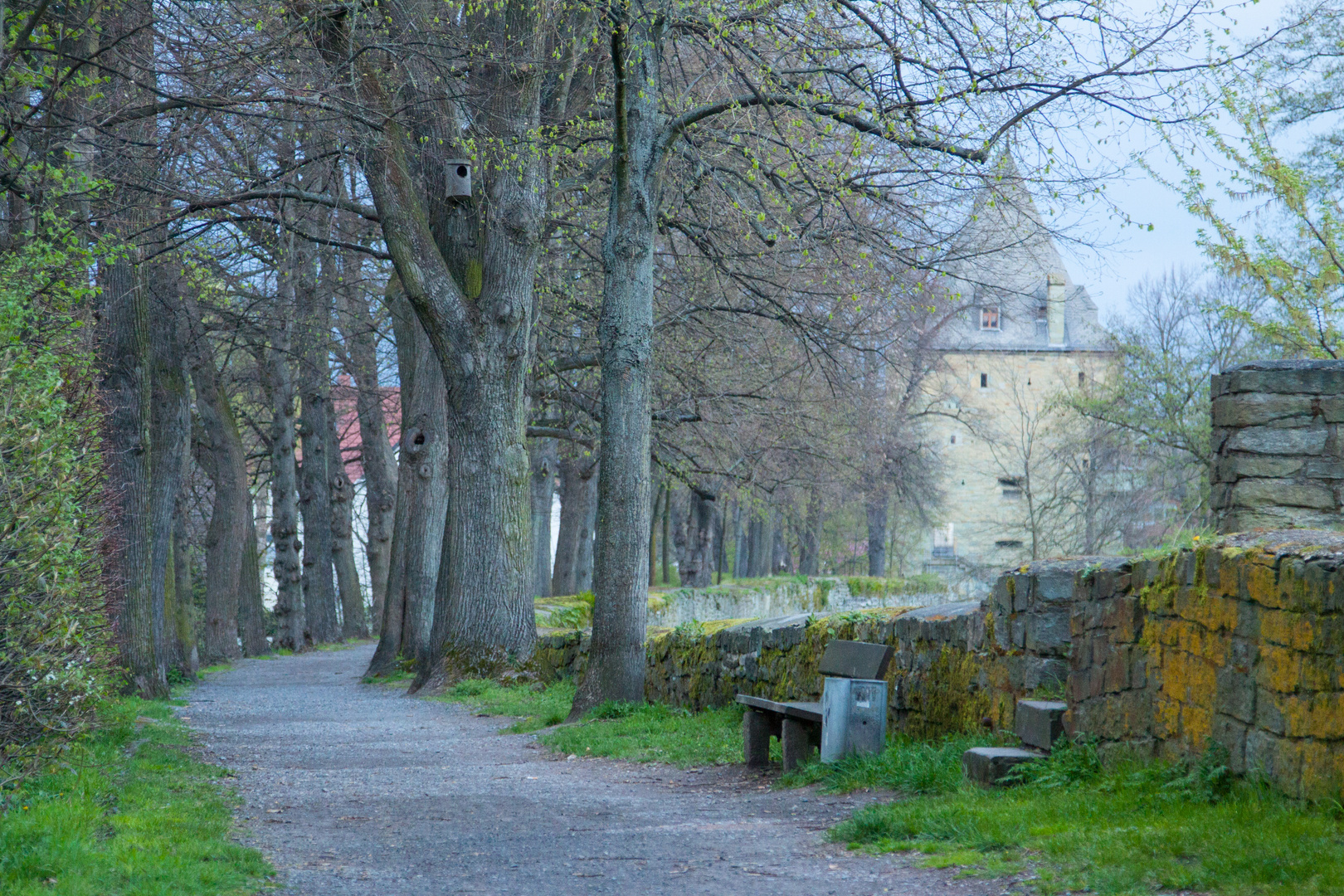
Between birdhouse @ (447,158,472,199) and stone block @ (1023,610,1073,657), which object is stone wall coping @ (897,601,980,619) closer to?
stone block @ (1023,610,1073,657)

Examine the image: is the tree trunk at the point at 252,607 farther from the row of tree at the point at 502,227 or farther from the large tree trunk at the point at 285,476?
the row of tree at the point at 502,227

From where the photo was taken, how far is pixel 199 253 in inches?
520

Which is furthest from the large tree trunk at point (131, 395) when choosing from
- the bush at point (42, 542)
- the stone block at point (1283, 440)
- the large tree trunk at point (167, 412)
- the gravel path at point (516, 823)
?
the stone block at point (1283, 440)

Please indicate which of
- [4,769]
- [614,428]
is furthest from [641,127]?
[4,769]

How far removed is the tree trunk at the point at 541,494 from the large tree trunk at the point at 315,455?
4.20 m

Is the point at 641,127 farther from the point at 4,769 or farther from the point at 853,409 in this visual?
the point at 853,409

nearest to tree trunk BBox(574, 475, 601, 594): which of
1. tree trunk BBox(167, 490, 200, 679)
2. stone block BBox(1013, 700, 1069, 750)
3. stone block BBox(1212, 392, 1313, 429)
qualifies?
tree trunk BBox(167, 490, 200, 679)

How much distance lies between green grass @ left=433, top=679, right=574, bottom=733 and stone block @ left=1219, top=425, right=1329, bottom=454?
642 cm

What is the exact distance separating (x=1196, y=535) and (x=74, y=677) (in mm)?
5615

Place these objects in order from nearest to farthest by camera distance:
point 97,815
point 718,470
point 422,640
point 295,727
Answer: point 97,815 → point 295,727 → point 422,640 → point 718,470

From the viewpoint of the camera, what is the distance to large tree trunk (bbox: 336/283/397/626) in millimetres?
22109

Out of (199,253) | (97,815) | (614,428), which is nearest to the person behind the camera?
(97,815)

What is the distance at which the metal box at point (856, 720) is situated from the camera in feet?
24.0

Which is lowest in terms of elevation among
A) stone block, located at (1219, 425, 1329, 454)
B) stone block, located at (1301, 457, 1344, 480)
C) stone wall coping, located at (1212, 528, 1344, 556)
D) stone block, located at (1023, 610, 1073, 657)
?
stone block, located at (1023, 610, 1073, 657)
